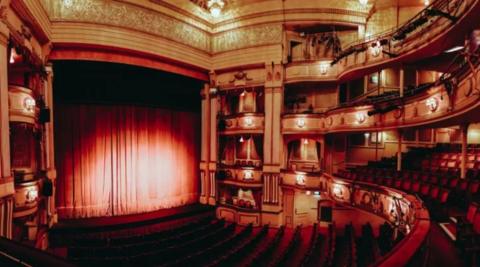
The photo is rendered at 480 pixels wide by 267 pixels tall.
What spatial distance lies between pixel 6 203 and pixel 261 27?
31.6 feet

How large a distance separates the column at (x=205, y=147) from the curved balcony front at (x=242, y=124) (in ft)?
2.33

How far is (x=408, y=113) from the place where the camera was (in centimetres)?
688

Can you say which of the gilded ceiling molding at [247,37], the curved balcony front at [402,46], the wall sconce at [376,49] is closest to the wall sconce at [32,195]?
the gilded ceiling molding at [247,37]

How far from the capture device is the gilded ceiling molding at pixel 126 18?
7.85m

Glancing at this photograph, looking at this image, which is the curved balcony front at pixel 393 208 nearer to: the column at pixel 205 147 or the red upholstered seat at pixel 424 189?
the red upholstered seat at pixel 424 189

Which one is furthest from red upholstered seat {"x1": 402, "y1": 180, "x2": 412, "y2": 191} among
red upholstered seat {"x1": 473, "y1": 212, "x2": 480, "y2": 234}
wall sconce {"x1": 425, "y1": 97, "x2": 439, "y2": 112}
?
red upholstered seat {"x1": 473, "y1": 212, "x2": 480, "y2": 234}

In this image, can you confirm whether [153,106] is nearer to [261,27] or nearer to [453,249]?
[261,27]

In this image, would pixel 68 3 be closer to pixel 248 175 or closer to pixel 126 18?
pixel 126 18

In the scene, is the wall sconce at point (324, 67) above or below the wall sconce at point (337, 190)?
above

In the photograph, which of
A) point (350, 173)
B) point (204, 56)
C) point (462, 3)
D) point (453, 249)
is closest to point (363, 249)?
point (350, 173)

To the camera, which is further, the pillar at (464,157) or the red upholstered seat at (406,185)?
the red upholstered seat at (406,185)

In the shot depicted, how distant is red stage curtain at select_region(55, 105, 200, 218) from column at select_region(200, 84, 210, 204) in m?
1.03

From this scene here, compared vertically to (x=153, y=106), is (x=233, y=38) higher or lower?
higher

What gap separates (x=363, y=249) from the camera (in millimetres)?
7230
